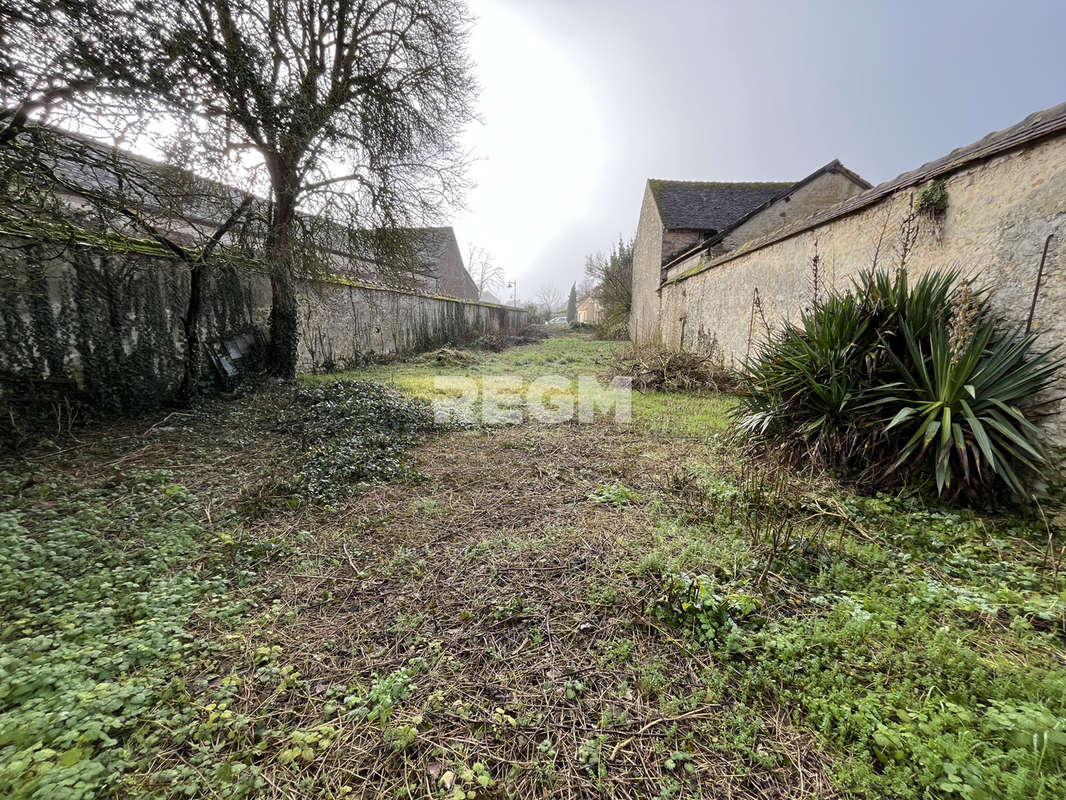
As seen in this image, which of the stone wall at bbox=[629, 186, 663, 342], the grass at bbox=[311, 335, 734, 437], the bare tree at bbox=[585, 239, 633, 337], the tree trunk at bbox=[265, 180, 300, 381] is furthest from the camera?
the bare tree at bbox=[585, 239, 633, 337]

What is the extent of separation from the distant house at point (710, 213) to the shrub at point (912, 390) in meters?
8.58

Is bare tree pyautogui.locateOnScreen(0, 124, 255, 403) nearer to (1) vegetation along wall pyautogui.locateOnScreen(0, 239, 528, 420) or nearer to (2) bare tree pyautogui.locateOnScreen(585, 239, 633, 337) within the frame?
(1) vegetation along wall pyautogui.locateOnScreen(0, 239, 528, 420)

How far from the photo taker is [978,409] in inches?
121

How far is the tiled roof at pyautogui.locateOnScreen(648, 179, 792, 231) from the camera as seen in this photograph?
672 inches

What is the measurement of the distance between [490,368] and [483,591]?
1056 centimetres

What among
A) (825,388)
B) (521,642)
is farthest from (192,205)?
(825,388)

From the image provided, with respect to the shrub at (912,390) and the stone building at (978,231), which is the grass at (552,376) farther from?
the stone building at (978,231)

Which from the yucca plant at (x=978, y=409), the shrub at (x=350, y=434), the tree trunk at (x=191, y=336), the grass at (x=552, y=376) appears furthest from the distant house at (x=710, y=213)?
the tree trunk at (x=191, y=336)

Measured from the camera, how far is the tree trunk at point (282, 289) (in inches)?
264

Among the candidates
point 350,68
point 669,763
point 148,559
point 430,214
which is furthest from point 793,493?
point 350,68

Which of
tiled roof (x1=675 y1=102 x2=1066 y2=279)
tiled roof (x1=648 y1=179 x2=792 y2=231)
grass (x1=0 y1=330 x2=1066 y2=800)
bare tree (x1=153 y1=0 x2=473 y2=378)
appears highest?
tiled roof (x1=648 y1=179 x2=792 y2=231)

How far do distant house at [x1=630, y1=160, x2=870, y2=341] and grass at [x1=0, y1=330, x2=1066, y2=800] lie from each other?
10.5 metres

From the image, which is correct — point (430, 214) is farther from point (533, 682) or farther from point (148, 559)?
point (533, 682)

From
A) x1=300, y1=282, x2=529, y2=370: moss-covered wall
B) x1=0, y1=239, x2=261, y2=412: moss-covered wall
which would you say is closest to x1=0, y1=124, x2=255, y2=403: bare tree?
x1=0, y1=239, x2=261, y2=412: moss-covered wall
